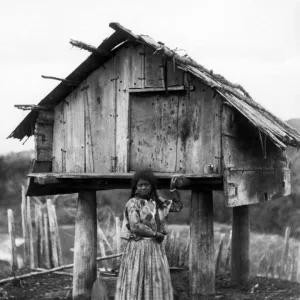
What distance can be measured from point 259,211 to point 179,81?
1370 centimetres

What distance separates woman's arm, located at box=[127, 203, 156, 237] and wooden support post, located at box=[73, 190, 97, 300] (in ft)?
11.6

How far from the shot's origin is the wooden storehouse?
10.5 m

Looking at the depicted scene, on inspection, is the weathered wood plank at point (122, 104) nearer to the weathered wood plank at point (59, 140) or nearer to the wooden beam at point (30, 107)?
the weathered wood plank at point (59, 140)

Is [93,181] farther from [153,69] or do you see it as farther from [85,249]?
[153,69]

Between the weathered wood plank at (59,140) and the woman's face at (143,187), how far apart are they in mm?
3540

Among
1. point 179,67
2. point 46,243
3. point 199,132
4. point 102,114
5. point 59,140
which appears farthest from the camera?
point 46,243

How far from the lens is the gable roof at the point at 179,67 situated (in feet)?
33.3

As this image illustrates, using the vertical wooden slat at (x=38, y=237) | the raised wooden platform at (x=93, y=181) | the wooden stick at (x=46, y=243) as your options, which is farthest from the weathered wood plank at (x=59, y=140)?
the vertical wooden slat at (x=38, y=237)

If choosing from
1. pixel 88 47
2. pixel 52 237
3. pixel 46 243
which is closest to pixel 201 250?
pixel 88 47

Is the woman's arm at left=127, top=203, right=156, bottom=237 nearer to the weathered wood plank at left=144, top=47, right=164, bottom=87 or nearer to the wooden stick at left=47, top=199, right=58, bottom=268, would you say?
the weathered wood plank at left=144, top=47, right=164, bottom=87

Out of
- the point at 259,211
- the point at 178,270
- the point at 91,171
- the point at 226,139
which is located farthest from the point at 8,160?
the point at 226,139

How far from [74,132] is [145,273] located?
3.94m

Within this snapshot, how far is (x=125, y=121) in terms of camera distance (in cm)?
1132

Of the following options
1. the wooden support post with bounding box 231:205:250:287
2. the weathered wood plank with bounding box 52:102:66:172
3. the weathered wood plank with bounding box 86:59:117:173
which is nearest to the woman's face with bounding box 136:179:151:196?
the weathered wood plank with bounding box 86:59:117:173
